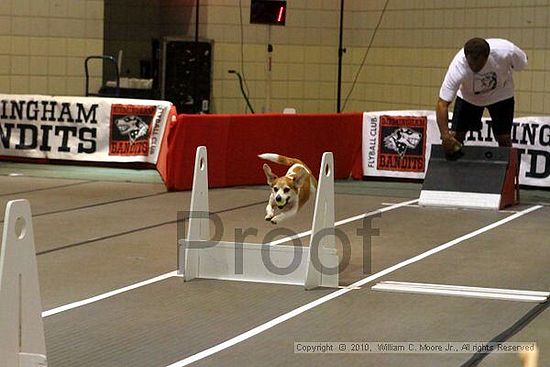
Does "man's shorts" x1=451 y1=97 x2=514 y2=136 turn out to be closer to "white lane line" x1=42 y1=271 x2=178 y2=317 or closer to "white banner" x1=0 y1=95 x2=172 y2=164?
"white banner" x1=0 y1=95 x2=172 y2=164

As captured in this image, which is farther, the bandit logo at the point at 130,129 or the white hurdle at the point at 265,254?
the bandit logo at the point at 130,129

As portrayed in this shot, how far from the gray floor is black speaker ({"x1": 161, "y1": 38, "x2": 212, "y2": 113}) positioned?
7.86 m

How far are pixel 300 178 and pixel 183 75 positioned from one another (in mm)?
11796

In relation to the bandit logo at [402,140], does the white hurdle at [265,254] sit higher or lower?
lower

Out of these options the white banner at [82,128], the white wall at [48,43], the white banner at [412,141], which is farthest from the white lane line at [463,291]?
the white wall at [48,43]

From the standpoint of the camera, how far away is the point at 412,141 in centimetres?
1304

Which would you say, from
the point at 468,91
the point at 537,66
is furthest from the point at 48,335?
the point at 537,66

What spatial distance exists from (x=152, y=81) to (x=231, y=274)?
12.2m

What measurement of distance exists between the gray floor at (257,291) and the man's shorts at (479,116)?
89 centimetres

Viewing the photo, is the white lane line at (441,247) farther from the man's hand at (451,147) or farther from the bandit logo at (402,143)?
the bandit logo at (402,143)

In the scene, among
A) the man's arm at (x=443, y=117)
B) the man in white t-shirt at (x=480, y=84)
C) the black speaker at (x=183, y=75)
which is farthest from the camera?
the black speaker at (x=183, y=75)

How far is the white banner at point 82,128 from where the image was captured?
13344 mm

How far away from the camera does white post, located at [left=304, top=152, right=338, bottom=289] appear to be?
6.80m

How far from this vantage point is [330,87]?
20203 mm
